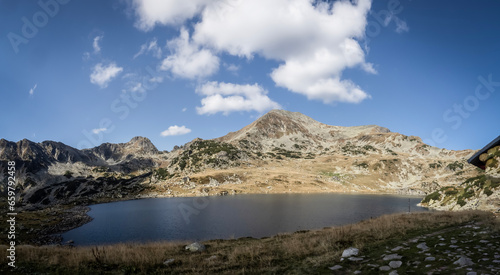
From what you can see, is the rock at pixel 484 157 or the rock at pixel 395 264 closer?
the rock at pixel 395 264

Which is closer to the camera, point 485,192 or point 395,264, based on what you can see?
point 395,264

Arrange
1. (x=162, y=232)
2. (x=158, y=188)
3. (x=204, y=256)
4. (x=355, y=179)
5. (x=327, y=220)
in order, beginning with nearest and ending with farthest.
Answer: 1. (x=204, y=256)
2. (x=162, y=232)
3. (x=327, y=220)
4. (x=158, y=188)
5. (x=355, y=179)

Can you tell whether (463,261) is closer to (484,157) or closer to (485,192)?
(484,157)

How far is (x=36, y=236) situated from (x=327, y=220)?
2809 inches

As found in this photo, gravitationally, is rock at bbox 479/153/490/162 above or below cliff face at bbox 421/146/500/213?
above

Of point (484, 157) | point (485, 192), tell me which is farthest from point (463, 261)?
point (485, 192)

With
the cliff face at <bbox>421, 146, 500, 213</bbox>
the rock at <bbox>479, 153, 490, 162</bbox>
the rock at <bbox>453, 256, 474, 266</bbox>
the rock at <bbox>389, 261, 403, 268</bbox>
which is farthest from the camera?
the rock at <bbox>479, 153, 490, 162</bbox>

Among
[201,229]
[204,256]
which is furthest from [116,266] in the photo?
[201,229]

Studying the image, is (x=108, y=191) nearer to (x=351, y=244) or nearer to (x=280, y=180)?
(x=280, y=180)

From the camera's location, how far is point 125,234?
178 feet

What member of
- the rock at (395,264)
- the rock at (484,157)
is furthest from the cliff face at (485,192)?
the rock at (395,264)

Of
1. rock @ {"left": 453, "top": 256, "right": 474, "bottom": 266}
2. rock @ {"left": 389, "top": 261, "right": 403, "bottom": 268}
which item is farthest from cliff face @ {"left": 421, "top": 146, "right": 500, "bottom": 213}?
rock @ {"left": 389, "top": 261, "right": 403, "bottom": 268}

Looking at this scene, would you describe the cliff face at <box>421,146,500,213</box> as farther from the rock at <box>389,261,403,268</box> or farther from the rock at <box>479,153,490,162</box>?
the rock at <box>389,261,403,268</box>

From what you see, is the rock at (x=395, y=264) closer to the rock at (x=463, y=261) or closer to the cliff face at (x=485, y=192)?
the rock at (x=463, y=261)
